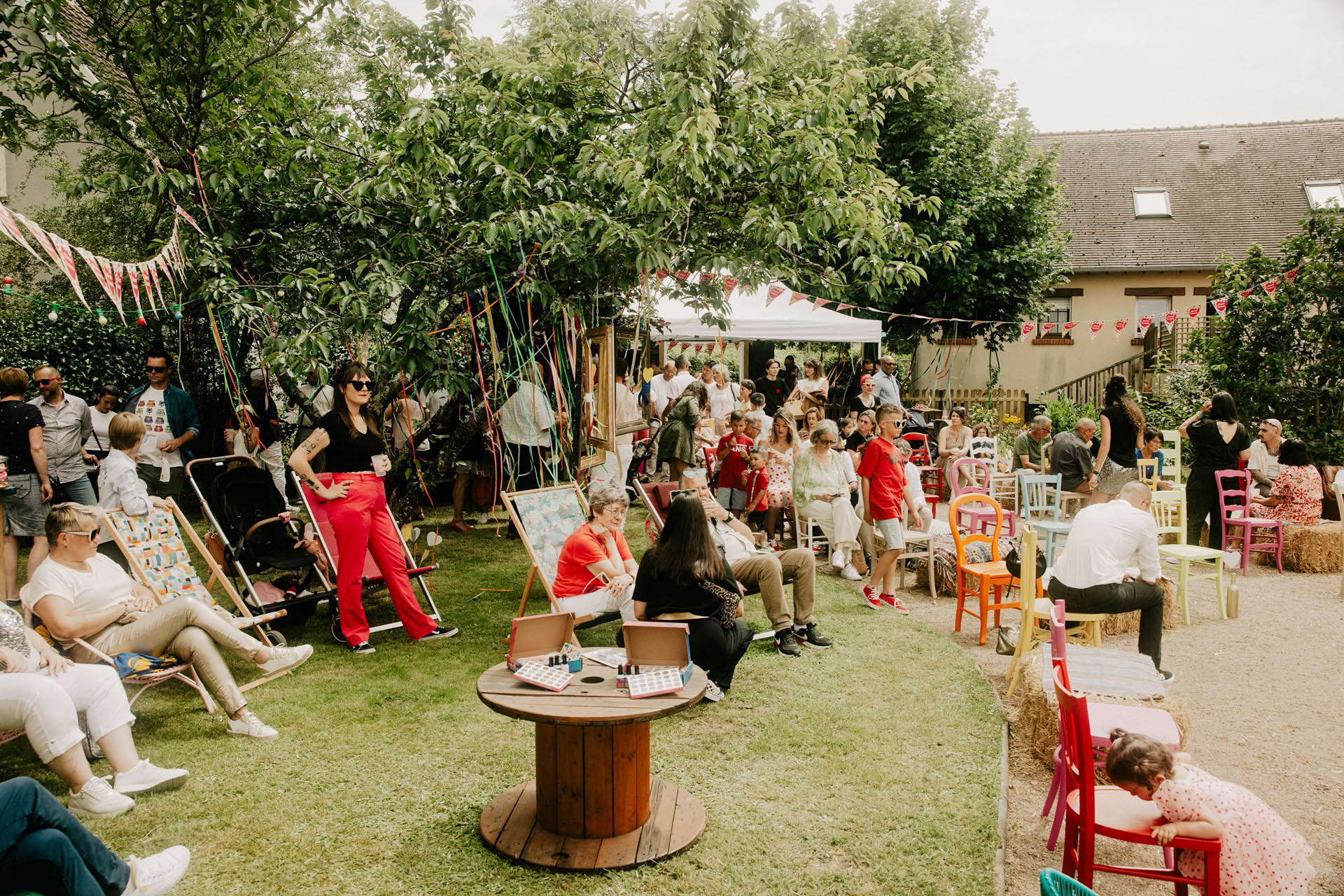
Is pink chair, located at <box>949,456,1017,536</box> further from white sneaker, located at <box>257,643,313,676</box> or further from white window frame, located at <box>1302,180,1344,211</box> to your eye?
white window frame, located at <box>1302,180,1344,211</box>

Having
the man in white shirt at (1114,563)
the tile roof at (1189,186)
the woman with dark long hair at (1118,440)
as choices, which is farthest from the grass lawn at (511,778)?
the tile roof at (1189,186)

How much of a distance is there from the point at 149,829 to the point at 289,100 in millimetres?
5842

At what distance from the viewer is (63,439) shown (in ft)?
21.1

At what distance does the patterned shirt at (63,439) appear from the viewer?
6.40 meters

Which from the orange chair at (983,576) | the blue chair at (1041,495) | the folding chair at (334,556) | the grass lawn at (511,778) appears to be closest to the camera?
the grass lawn at (511,778)

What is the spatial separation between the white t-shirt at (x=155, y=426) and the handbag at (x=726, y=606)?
15.5 feet

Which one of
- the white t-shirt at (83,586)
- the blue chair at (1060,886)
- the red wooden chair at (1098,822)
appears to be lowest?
the red wooden chair at (1098,822)

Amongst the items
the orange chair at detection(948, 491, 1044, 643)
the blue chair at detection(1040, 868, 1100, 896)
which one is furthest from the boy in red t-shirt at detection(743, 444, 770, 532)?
the blue chair at detection(1040, 868, 1100, 896)

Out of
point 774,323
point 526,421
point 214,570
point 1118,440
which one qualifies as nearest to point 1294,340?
point 1118,440

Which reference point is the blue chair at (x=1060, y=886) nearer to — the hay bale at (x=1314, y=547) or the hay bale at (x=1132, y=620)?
the hay bale at (x=1132, y=620)

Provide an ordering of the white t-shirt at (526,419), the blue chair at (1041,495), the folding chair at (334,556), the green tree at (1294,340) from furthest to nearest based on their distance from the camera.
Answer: the green tree at (1294,340) < the blue chair at (1041,495) < the white t-shirt at (526,419) < the folding chair at (334,556)

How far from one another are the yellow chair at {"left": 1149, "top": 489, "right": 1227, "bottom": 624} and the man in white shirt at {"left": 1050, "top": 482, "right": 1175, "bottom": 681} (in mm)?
1249

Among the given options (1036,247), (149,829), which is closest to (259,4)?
(149,829)

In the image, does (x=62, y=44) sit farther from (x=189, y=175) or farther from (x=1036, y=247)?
(x=1036, y=247)
